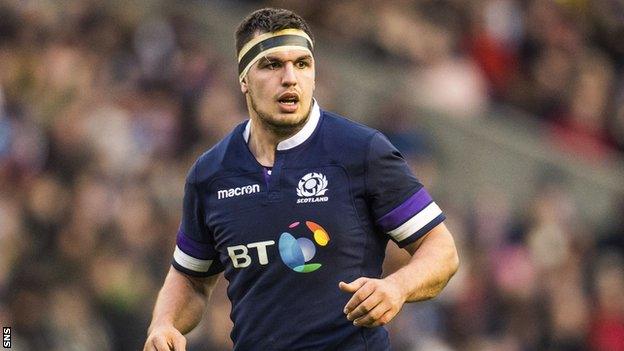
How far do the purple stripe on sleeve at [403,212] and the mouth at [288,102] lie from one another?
605 millimetres

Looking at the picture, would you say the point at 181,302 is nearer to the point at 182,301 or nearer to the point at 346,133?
the point at 182,301

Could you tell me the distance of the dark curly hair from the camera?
7.09 m

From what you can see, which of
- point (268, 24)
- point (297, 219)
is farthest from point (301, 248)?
point (268, 24)

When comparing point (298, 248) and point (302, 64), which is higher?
point (302, 64)

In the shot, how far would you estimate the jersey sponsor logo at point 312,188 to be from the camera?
6.93 m

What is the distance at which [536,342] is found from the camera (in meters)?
13.9

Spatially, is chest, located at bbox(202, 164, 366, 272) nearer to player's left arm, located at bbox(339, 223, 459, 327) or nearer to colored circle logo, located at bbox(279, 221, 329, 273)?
colored circle logo, located at bbox(279, 221, 329, 273)

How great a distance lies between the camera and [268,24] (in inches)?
280

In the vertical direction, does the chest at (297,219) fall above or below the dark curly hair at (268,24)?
below

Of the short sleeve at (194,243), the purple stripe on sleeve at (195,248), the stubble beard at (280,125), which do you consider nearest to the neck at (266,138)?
the stubble beard at (280,125)

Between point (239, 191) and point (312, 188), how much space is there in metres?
0.35

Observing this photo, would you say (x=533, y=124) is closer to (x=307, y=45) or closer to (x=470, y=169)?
(x=470, y=169)

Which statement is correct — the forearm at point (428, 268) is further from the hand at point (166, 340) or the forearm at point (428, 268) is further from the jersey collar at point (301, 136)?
the hand at point (166, 340)

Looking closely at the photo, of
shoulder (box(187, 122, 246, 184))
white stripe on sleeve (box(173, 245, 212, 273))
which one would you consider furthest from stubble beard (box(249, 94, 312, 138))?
white stripe on sleeve (box(173, 245, 212, 273))
